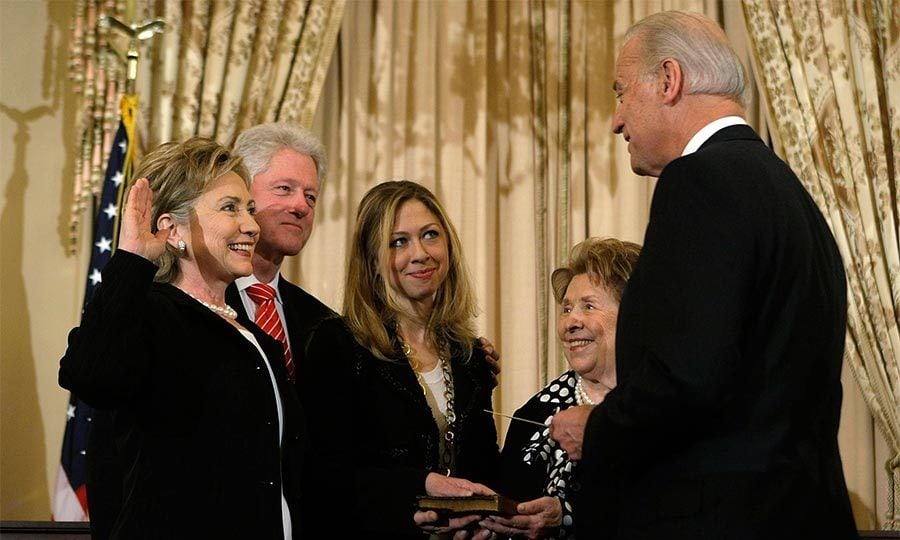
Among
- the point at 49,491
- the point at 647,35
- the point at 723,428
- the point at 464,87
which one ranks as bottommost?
the point at 49,491

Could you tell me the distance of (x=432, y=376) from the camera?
380 cm

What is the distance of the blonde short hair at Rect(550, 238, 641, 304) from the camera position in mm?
3740

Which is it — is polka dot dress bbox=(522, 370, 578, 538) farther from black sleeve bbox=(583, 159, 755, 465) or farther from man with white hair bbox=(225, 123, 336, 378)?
black sleeve bbox=(583, 159, 755, 465)

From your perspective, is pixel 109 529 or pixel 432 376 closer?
pixel 109 529

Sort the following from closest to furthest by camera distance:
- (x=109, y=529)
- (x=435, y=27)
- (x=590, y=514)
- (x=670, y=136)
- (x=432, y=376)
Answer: (x=670, y=136) < (x=109, y=529) < (x=590, y=514) < (x=432, y=376) < (x=435, y=27)

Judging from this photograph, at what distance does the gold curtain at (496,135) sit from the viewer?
5832mm

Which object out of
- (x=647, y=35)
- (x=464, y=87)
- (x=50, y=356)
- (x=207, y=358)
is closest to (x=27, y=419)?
(x=50, y=356)

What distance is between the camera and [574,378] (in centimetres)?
377

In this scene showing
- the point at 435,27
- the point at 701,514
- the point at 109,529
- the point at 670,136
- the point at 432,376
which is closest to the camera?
the point at 701,514

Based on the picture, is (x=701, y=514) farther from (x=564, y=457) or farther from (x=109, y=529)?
(x=109, y=529)

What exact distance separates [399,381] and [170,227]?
0.89 metres

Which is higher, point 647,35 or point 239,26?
point 239,26

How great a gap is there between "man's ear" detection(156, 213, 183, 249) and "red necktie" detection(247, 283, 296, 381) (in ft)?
2.68

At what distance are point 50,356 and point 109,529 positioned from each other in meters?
2.99
